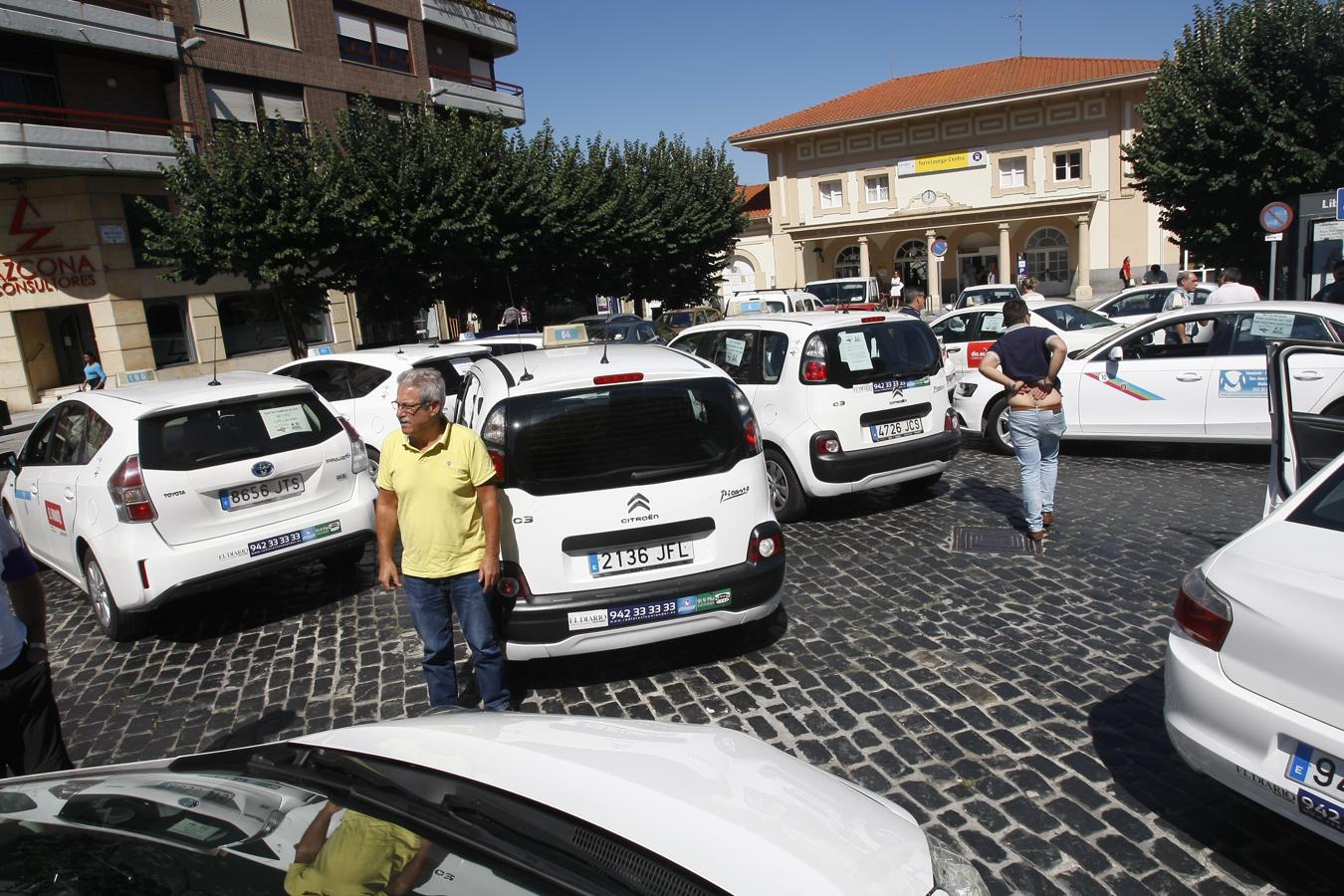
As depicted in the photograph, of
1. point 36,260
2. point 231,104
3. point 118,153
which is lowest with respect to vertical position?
point 36,260

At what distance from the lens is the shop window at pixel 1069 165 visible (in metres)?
37.5

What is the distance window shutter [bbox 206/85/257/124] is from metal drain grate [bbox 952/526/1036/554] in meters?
24.6

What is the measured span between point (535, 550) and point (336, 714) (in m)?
1.45

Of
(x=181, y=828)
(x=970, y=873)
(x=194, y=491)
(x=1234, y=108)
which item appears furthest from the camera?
(x=1234, y=108)

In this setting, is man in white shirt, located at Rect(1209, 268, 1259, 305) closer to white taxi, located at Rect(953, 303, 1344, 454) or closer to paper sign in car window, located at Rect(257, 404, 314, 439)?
white taxi, located at Rect(953, 303, 1344, 454)

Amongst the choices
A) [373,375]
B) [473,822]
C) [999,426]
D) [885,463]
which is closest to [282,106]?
[373,375]

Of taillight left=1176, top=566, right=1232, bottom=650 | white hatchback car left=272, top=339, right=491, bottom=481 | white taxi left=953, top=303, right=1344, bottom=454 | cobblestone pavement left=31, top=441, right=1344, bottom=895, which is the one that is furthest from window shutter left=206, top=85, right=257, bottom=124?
taillight left=1176, top=566, right=1232, bottom=650

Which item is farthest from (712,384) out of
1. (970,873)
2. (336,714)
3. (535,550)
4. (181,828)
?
(181,828)

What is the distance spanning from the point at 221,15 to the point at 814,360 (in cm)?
2440

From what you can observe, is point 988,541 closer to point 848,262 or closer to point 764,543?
point 764,543

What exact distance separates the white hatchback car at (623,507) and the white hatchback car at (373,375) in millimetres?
4908

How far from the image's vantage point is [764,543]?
4617mm

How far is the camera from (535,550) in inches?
167

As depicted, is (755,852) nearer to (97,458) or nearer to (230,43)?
(97,458)
